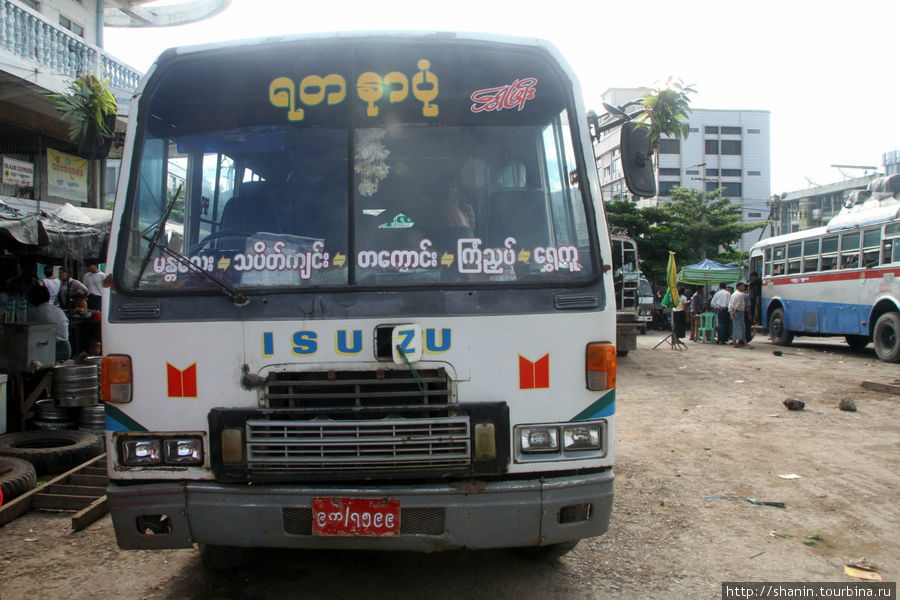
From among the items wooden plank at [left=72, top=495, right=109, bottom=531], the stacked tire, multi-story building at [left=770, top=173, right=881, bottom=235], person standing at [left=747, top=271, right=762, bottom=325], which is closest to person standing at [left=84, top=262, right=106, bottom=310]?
the stacked tire

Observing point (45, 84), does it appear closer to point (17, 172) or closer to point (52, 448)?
point (17, 172)

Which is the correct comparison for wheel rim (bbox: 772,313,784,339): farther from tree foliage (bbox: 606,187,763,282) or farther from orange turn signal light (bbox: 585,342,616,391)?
tree foliage (bbox: 606,187,763,282)

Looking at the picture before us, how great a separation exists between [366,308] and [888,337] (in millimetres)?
13659

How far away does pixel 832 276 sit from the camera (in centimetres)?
1461

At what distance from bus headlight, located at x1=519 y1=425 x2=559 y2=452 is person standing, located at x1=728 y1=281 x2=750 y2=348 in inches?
604

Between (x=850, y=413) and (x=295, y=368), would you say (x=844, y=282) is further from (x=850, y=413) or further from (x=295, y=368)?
(x=295, y=368)

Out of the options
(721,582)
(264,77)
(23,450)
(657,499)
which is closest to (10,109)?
(23,450)

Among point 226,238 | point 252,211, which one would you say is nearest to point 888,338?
point 252,211

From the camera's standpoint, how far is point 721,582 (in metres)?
3.30

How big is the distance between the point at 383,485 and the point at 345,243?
106cm

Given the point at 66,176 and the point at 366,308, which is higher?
the point at 66,176

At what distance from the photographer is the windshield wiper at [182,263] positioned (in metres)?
2.74

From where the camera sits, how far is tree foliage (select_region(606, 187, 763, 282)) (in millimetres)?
34625

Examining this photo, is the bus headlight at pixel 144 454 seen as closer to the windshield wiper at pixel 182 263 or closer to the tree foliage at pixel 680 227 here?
the windshield wiper at pixel 182 263
